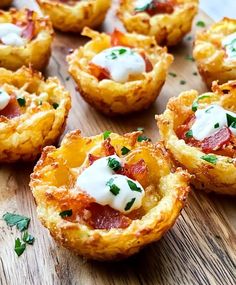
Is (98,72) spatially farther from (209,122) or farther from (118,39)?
(209,122)

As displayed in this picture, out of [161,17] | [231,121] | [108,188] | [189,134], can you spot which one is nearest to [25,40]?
[161,17]

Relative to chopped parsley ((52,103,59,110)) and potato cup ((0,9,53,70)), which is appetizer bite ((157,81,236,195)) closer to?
Result: chopped parsley ((52,103,59,110))

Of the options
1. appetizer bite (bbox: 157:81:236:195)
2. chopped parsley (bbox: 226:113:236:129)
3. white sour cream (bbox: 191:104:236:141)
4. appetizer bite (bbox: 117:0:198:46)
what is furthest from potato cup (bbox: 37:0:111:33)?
chopped parsley (bbox: 226:113:236:129)

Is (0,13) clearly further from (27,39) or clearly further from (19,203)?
(19,203)

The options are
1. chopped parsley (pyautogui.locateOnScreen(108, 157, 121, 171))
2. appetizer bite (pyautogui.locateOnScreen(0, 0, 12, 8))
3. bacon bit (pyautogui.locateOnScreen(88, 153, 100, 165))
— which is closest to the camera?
chopped parsley (pyautogui.locateOnScreen(108, 157, 121, 171))

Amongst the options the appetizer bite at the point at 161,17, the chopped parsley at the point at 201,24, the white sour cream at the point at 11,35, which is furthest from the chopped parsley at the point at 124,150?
the chopped parsley at the point at 201,24

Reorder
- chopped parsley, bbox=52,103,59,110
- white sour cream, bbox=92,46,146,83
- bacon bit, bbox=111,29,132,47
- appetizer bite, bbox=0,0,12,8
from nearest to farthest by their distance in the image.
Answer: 1. chopped parsley, bbox=52,103,59,110
2. white sour cream, bbox=92,46,146,83
3. bacon bit, bbox=111,29,132,47
4. appetizer bite, bbox=0,0,12,8

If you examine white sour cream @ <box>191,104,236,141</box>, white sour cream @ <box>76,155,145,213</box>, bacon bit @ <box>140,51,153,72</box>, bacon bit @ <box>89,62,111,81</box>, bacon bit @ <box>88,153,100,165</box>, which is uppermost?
white sour cream @ <box>191,104,236,141</box>

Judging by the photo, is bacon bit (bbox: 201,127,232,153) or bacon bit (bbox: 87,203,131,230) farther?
bacon bit (bbox: 201,127,232,153)
